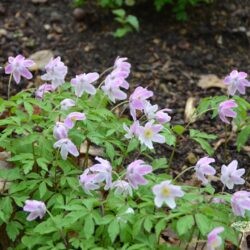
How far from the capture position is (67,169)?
2.70 metres

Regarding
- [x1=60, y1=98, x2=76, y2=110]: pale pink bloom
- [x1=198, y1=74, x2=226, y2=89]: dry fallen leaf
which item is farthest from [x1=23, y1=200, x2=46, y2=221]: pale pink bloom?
[x1=198, y1=74, x2=226, y2=89]: dry fallen leaf

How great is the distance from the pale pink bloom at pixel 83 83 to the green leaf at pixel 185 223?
0.73m

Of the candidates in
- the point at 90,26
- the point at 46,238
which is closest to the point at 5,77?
the point at 90,26

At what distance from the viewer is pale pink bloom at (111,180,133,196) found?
2479mm

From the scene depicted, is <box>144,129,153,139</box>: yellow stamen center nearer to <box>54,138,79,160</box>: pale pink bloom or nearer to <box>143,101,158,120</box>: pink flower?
<box>143,101,158,120</box>: pink flower

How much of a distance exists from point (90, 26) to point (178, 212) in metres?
2.66

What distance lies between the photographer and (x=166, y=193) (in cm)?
232

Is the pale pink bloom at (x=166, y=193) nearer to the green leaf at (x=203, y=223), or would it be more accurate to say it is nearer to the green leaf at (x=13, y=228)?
the green leaf at (x=203, y=223)

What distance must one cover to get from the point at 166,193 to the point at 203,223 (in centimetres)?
16

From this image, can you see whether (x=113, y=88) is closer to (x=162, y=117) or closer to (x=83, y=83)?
(x=83, y=83)

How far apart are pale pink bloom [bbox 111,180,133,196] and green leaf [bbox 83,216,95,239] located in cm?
15

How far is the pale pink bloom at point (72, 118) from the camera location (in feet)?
8.50

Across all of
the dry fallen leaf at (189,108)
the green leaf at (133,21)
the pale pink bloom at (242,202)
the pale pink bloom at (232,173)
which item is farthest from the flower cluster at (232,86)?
the green leaf at (133,21)

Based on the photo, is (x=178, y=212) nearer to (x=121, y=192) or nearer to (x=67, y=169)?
(x=121, y=192)
